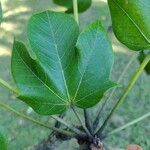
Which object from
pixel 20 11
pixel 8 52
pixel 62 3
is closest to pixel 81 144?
pixel 62 3

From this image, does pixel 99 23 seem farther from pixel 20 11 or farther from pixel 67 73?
pixel 20 11

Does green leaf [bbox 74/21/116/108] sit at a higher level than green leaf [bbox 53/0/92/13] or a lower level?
higher

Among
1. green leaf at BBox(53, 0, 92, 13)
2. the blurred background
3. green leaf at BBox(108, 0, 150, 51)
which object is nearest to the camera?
green leaf at BBox(108, 0, 150, 51)

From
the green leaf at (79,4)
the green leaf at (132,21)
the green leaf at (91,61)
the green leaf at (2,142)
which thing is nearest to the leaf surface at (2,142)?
the green leaf at (2,142)

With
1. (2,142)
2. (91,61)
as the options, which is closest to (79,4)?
(91,61)

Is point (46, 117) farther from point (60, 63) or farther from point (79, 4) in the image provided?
point (60, 63)

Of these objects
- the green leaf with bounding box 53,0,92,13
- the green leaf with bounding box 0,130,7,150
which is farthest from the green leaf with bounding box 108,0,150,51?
the green leaf with bounding box 53,0,92,13

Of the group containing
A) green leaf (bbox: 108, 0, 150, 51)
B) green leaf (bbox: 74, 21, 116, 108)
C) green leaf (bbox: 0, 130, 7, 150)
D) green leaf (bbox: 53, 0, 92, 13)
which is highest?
green leaf (bbox: 108, 0, 150, 51)

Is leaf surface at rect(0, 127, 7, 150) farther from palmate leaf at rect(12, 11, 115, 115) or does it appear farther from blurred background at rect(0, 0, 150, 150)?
blurred background at rect(0, 0, 150, 150)
